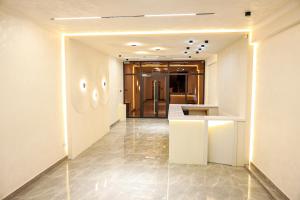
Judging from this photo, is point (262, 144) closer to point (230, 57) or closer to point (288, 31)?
point (288, 31)

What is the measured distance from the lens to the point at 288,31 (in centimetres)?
319

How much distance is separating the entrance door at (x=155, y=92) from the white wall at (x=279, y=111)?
271 inches

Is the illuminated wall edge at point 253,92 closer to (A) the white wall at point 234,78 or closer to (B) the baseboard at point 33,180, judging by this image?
(A) the white wall at point 234,78

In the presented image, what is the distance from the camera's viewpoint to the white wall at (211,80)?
8398 millimetres

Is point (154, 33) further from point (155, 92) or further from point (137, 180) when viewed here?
point (155, 92)

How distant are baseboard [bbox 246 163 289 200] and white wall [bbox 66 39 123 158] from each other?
13.1 feet

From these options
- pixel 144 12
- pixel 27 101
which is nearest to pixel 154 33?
pixel 144 12

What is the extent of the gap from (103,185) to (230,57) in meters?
4.57

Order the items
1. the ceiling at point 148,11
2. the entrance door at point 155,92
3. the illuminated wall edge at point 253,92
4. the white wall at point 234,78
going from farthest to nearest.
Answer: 1. the entrance door at point 155,92
2. the white wall at point 234,78
3. the illuminated wall edge at point 253,92
4. the ceiling at point 148,11

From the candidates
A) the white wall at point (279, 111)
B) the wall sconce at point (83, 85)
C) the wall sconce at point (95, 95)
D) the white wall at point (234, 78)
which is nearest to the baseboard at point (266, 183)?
the white wall at point (279, 111)

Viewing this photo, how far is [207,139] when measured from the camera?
4773 mm

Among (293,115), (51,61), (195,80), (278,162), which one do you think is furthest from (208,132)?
(195,80)

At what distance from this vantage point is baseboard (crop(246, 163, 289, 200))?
10.9 feet

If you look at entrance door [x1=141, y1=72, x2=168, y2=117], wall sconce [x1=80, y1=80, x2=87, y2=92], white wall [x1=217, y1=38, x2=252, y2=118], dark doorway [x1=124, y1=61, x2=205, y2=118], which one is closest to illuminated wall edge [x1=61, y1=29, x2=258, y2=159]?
white wall [x1=217, y1=38, x2=252, y2=118]
